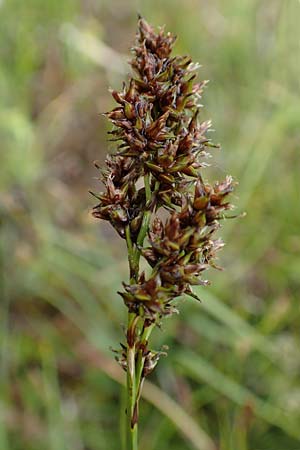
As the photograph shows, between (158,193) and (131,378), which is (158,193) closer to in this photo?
(158,193)

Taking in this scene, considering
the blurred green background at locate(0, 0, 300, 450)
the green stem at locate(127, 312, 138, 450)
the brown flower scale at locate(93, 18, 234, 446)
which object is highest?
the blurred green background at locate(0, 0, 300, 450)

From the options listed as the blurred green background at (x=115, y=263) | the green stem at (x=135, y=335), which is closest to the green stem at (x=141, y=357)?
the green stem at (x=135, y=335)

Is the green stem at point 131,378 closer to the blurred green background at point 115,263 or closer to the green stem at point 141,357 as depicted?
the green stem at point 141,357

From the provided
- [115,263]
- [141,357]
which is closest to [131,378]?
[141,357]

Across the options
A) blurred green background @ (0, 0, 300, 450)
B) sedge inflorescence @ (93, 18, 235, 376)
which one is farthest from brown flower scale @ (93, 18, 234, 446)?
blurred green background @ (0, 0, 300, 450)

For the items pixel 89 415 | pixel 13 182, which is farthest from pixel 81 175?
pixel 89 415

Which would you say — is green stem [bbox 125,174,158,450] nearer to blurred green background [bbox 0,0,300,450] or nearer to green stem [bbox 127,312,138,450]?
green stem [bbox 127,312,138,450]
